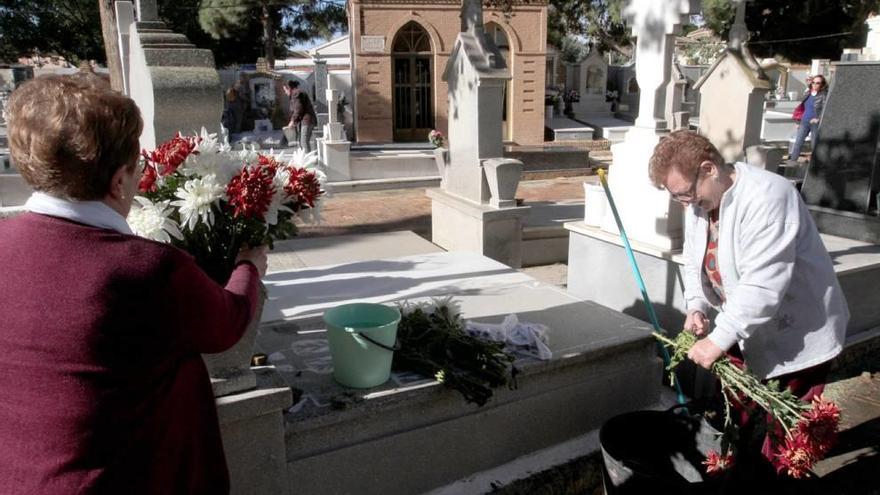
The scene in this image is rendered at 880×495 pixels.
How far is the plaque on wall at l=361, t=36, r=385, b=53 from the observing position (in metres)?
19.6

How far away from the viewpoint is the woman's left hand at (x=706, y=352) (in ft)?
8.46

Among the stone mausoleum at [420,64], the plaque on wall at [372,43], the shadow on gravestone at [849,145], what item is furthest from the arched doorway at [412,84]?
the shadow on gravestone at [849,145]

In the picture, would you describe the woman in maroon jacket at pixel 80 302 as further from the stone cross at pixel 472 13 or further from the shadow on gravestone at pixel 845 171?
the stone cross at pixel 472 13

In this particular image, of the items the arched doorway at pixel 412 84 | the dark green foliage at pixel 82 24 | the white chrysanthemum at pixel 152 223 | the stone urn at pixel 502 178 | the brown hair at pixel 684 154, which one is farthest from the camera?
the dark green foliage at pixel 82 24

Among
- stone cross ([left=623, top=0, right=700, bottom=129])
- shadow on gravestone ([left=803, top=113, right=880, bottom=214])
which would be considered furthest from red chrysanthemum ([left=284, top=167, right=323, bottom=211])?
shadow on gravestone ([left=803, top=113, right=880, bottom=214])

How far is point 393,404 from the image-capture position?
279 cm

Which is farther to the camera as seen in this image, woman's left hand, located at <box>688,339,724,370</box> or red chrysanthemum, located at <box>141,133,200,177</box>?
woman's left hand, located at <box>688,339,724,370</box>

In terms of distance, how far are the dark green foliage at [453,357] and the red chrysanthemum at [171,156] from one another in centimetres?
125

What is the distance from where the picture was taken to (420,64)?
813 inches

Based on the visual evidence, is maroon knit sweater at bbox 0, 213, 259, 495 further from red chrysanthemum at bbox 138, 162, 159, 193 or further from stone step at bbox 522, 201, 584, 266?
stone step at bbox 522, 201, 584, 266

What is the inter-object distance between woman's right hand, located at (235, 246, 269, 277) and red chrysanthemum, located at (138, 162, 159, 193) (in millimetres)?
357

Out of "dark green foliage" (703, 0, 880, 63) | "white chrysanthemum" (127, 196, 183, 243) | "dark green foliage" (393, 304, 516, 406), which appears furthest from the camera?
"dark green foliage" (703, 0, 880, 63)

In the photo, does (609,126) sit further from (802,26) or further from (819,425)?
(819,425)

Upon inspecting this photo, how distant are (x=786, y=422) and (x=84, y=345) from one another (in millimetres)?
2459
